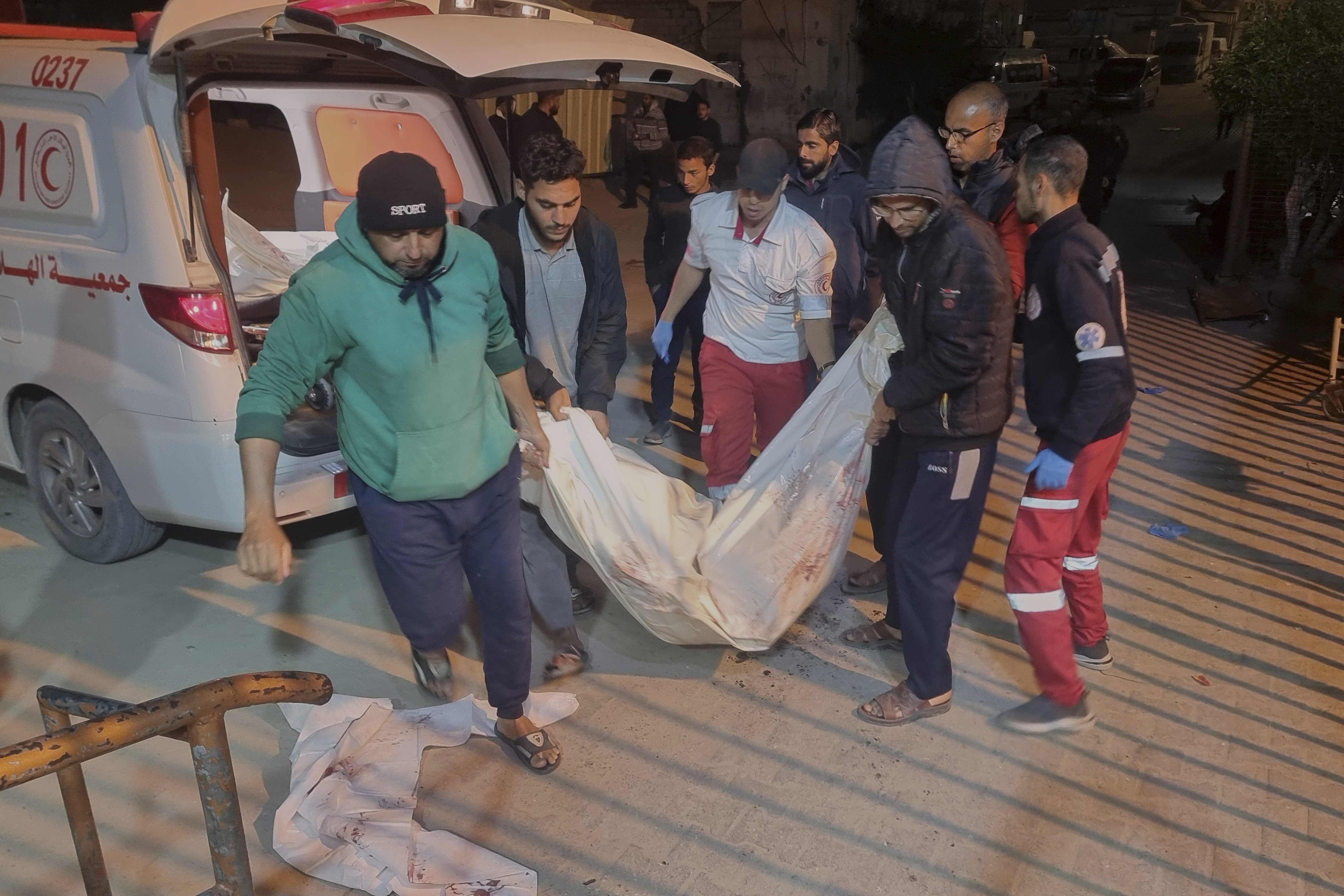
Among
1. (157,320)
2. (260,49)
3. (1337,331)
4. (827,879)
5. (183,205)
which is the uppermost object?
(260,49)

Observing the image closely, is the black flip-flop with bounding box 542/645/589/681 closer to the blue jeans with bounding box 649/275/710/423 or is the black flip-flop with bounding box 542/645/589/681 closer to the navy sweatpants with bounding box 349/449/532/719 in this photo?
the navy sweatpants with bounding box 349/449/532/719

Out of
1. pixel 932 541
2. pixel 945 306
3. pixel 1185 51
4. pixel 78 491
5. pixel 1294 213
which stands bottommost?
pixel 78 491

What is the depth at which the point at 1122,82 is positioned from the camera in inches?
959

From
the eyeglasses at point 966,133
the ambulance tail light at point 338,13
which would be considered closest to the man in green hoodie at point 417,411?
the ambulance tail light at point 338,13

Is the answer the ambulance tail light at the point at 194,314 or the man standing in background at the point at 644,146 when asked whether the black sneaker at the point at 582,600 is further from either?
the man standing in background at the point at 644,146

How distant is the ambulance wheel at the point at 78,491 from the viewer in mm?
4336

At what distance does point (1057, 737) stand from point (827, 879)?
108 centimetres

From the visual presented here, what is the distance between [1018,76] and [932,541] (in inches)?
817

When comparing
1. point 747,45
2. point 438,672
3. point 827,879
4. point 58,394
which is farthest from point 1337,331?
point 747,45

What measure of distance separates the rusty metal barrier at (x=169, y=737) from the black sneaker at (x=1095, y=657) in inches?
112

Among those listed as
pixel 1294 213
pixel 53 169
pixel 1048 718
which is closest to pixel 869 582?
pixel 1048 718

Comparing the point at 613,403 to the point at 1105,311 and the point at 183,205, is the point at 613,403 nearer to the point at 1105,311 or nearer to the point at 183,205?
the point at 183,205

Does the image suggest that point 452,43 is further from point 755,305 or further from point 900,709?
point 900,709

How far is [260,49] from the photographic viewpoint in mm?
4062
